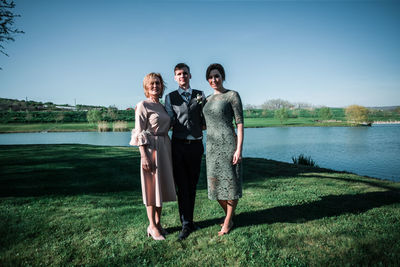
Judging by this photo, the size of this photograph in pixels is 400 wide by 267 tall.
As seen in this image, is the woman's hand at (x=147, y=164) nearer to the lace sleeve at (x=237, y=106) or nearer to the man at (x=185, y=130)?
the man at (x=185, y=130)

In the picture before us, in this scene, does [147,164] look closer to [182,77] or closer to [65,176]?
[182,77]

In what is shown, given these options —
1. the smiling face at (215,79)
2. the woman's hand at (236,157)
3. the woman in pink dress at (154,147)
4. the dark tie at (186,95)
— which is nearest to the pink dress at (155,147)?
the woman in pink dress at (154,147)

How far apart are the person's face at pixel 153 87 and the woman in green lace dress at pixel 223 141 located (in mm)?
807

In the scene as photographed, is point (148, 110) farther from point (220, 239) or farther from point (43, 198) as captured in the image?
point (43, 198)

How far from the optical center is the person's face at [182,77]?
340 centimetres

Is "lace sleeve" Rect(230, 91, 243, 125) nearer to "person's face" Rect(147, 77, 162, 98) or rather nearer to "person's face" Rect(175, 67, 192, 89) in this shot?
"person's face" Rect(175, 67, 192, 89)

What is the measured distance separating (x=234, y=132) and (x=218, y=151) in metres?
0.41

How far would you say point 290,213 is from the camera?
14.2 ft

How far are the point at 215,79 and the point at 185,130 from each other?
3.17ft

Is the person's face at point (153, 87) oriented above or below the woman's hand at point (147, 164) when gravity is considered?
above

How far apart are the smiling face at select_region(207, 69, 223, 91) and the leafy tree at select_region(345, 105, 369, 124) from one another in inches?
3224

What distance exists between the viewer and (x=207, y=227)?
3.79 m

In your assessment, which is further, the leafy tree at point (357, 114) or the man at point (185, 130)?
the leafy tree at point (357, 114)

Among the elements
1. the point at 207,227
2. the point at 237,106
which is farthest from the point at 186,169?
the point at 237,106
